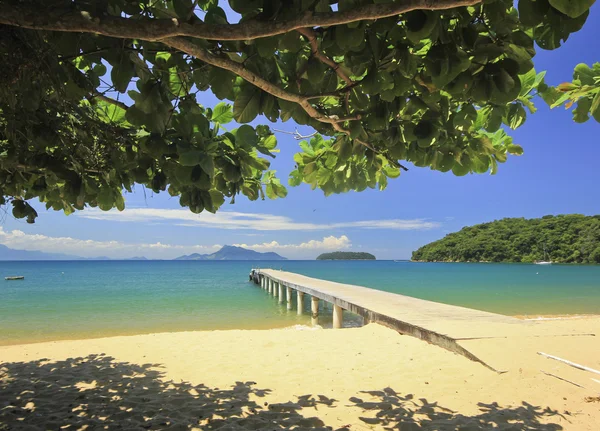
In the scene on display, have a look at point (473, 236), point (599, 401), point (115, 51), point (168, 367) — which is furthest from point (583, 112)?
point (473, 236)

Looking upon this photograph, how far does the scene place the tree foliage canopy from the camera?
130 centimetres

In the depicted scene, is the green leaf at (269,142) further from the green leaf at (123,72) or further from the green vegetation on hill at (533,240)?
the green vegetation on hill at (533,240)

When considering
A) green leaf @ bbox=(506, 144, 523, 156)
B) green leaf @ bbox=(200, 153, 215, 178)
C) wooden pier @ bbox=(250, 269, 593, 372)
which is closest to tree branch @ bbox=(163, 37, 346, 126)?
green leaf @ bbox=(200, 153, 215, 178)

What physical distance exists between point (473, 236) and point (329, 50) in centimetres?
9750

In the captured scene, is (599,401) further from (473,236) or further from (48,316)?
(473,236)

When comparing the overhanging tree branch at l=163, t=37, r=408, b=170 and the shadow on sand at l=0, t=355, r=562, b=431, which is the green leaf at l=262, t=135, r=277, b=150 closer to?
the overhanging tree branch at l=163, t=37, r=408, b=170

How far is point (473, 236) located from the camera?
89.6m

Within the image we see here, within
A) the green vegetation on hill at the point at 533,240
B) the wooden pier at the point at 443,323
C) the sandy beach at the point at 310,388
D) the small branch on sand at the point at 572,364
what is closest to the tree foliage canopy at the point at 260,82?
the sandy beach at the point at 310,388

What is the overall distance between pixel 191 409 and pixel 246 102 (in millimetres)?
3224

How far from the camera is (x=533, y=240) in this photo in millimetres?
71750

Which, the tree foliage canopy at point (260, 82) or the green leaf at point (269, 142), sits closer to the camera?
the tree foliage canopy at point (260, 82)

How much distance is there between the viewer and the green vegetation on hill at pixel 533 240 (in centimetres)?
6431

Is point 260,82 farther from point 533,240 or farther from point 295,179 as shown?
point 533,240

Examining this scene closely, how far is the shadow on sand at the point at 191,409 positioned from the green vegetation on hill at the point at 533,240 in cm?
7369
